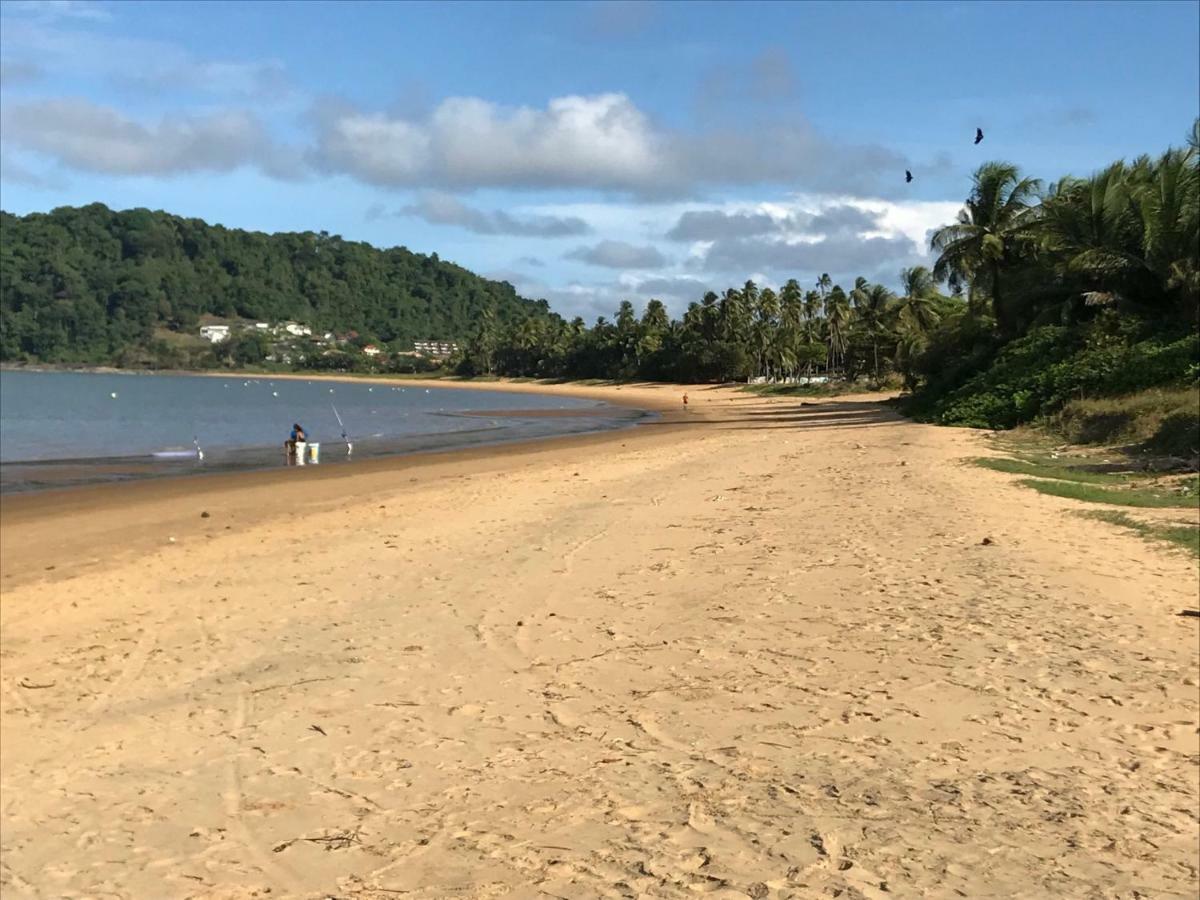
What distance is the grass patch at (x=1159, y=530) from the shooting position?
34.1 ft

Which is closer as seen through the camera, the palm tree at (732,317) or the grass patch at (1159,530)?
the grass patch at (1159,530)

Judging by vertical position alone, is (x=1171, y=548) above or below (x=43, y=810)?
above

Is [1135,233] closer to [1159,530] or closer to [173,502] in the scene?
[1159,530]

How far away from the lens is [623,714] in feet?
20.4

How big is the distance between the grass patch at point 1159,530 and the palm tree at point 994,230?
27.0m

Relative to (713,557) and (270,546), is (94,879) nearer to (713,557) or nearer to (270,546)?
(713,557)

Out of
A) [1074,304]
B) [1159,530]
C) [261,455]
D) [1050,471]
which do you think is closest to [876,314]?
[1074,304]

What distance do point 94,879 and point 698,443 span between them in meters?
26.6

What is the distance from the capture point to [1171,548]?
10.2 metres

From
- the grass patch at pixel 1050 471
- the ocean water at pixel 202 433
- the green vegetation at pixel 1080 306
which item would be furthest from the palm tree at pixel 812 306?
the grass patch at pixel 1050 471

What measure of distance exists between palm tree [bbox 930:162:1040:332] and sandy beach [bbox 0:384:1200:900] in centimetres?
2821

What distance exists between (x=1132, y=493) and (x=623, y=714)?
36.9 ft

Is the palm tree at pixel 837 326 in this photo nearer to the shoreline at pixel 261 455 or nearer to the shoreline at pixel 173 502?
the shoreline at pixel 261 455

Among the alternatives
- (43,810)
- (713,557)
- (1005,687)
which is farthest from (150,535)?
(1005,687)
